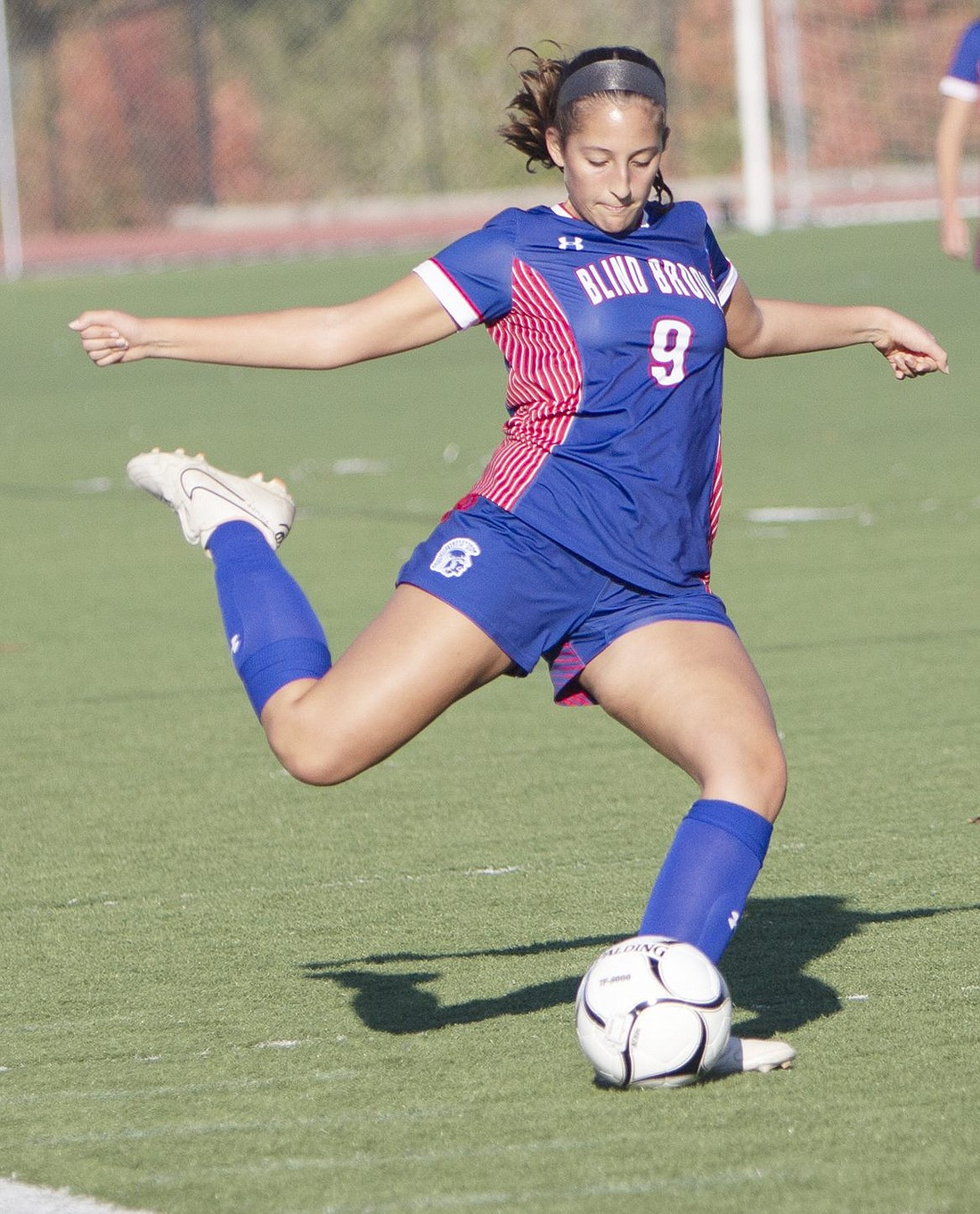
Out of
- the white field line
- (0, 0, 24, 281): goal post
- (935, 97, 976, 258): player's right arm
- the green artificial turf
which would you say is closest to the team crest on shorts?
the green artificial turf

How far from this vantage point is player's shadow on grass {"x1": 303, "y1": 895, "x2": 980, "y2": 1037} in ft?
12.8

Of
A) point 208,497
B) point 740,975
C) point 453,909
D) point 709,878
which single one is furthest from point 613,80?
point 453,909

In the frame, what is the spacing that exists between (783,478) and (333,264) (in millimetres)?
9942

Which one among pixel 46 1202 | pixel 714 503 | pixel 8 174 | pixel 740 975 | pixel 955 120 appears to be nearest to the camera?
pixel 46 1202

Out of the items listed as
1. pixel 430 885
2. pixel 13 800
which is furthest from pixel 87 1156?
pixel 13 800

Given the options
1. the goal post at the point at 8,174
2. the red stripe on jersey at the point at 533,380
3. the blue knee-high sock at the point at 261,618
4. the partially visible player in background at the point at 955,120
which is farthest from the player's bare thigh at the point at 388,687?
A: the goal post at the point at 8,174

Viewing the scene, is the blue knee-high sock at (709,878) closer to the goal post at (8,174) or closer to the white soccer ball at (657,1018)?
the white soccer ball at (657,1018)

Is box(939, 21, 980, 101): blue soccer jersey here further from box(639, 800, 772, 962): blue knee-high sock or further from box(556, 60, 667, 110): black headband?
box(639, 800, 772, 962): blue knee-high sock

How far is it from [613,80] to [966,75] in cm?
528

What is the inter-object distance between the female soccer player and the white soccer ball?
0.11m

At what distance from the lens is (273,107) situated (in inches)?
1156

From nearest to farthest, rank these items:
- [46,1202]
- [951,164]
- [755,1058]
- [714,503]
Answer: [46,1202] < [755,1058] < [714,503] < [951,164]

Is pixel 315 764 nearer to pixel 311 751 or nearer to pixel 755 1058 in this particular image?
pixel 311 751

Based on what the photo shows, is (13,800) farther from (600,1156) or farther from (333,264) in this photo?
(333,264)
